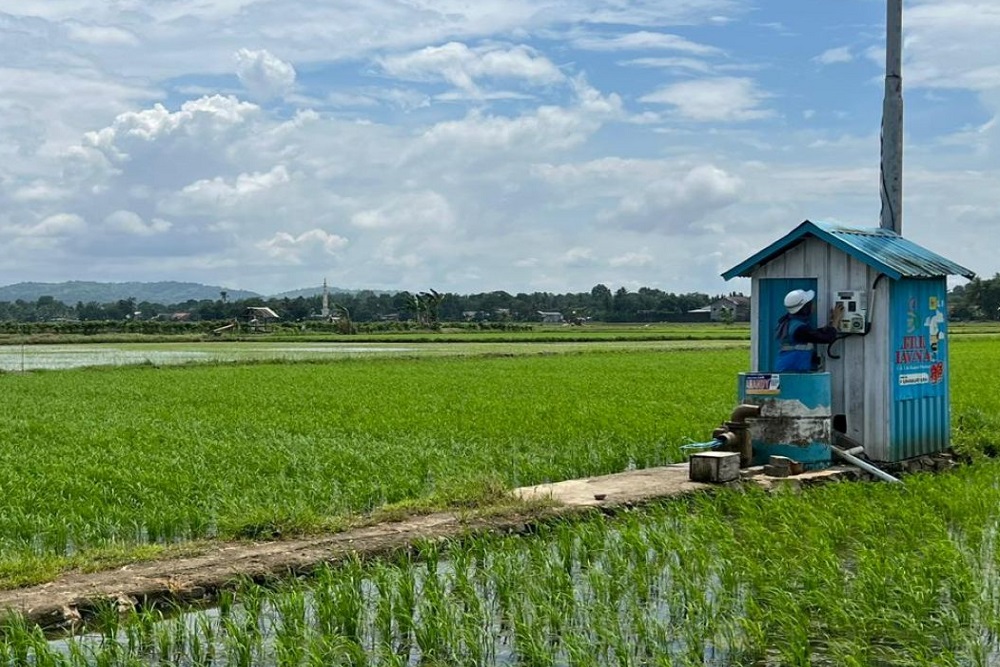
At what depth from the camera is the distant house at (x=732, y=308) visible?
88.6 m

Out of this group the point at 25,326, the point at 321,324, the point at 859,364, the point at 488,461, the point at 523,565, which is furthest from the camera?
the point at 321,324

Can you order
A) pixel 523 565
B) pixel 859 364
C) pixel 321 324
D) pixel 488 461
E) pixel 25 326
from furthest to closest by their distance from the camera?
pixel 321 324 < pixel 25 326 < pixel 488 461 < pixel 859 364 < pixel 523 565

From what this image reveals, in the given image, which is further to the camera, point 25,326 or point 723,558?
point 25,326

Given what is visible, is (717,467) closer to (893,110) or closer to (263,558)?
(263,558)

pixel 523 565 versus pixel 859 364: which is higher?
pixel 859 364

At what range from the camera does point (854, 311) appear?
9.01m

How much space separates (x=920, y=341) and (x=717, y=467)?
2.72 metres

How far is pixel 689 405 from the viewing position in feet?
52.4

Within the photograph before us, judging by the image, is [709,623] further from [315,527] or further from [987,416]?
[987,416]

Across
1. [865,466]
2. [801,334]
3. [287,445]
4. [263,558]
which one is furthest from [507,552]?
[287,445]

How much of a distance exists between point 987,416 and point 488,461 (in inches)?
261

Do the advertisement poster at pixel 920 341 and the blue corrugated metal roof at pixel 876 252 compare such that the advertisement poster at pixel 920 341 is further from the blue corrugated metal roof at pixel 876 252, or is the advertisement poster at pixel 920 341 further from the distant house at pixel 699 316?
the distant house at pixel 699 316

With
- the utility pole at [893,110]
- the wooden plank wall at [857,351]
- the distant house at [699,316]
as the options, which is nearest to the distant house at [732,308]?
the distant house at [699,316]

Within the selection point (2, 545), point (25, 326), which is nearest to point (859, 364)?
point (2, 545)
